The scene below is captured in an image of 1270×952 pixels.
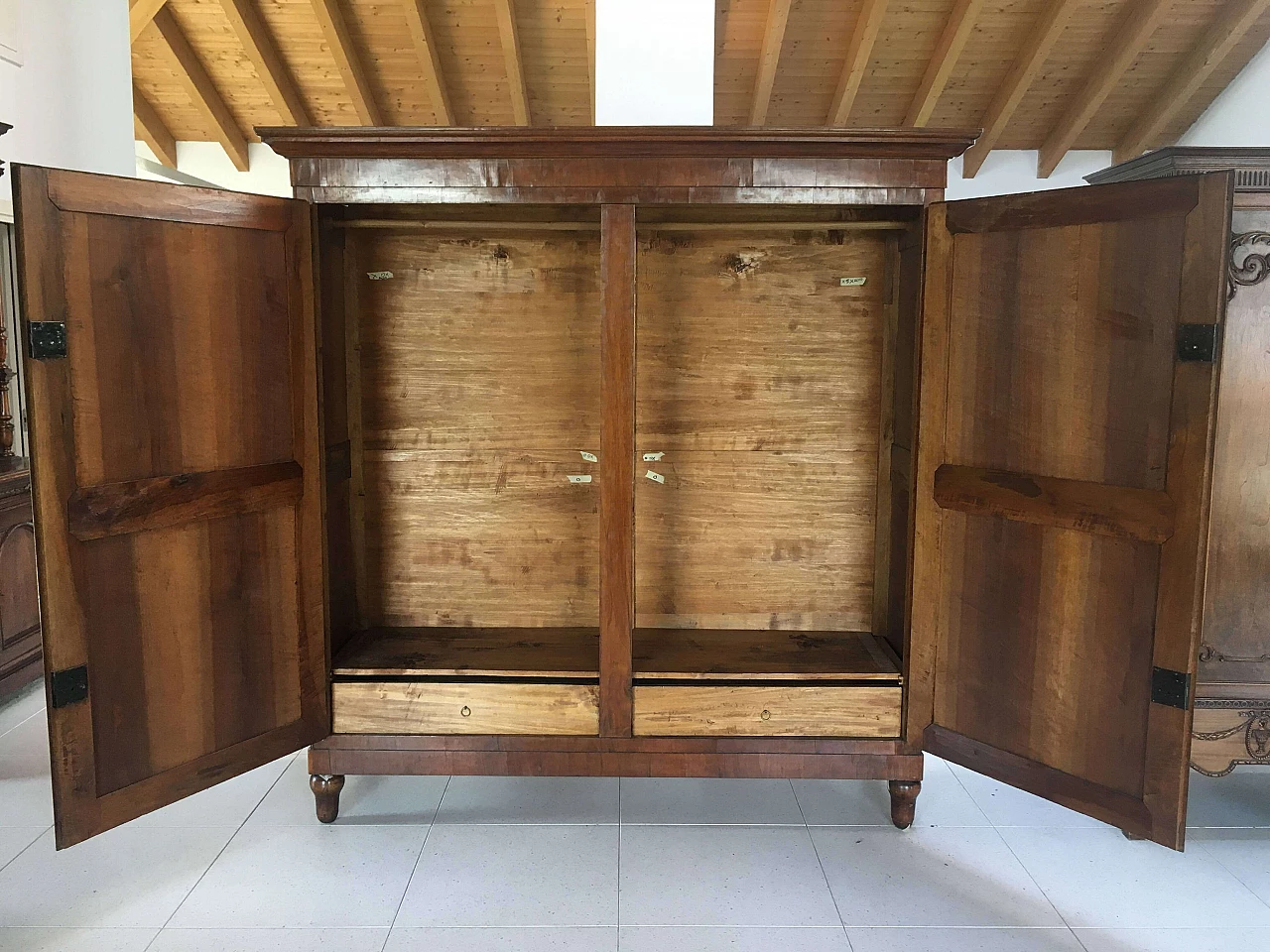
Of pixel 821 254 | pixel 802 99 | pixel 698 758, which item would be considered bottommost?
pixel 698 758

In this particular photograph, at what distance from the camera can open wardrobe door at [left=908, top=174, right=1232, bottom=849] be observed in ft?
5.92

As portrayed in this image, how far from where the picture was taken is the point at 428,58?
511 centimetres

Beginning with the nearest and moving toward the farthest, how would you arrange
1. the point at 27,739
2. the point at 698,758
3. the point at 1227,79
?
the point at 698,758
the point at 27,739
the point at 1227,79

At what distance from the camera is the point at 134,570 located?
6.31 feet

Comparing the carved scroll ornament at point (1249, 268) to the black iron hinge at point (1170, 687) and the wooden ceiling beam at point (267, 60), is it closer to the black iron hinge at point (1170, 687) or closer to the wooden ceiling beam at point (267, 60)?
the black iron hinge at point (1170, 687)

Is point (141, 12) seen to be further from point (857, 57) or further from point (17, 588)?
point (857, 57)

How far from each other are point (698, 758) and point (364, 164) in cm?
185

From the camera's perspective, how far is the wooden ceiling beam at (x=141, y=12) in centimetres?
456

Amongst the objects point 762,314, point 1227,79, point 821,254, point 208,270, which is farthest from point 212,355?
point 1227,79

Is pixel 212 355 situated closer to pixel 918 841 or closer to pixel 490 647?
pixel 490 647

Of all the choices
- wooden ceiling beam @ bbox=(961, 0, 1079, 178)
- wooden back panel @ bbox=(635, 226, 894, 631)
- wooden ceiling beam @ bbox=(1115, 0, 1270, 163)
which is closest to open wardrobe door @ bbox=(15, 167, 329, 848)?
wooden back panel @ bbox=(635, 226, 894, 631)

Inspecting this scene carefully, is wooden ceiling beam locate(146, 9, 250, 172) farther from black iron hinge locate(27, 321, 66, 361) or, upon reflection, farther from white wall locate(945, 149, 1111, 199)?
white wall locate(945, 149, 1111, 199)

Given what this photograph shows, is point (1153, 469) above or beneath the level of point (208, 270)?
beneath

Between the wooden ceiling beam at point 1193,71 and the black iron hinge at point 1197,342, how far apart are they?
4641 millimetres
